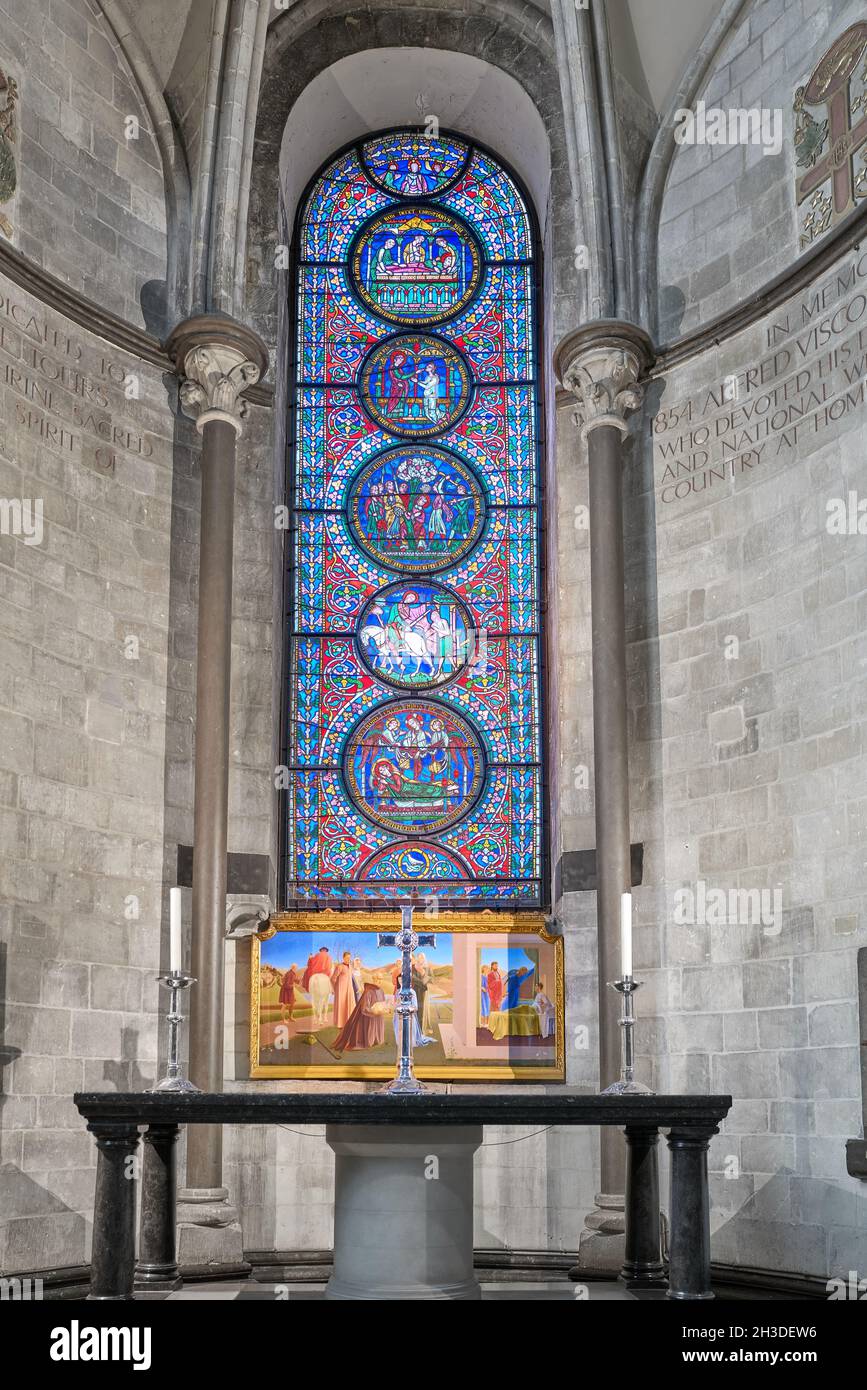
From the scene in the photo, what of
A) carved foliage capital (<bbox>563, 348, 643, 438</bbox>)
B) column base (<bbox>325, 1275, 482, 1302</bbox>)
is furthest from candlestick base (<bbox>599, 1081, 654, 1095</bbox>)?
carved foliage capital (<bbox>563, 348, 643, 438</bbox>)

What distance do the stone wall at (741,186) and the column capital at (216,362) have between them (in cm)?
295

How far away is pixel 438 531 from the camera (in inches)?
479

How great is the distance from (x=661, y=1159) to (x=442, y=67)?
8512 millimetres

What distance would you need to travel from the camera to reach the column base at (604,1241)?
9.54m

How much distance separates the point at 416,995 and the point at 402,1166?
3622 mm

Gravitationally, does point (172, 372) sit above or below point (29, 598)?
above

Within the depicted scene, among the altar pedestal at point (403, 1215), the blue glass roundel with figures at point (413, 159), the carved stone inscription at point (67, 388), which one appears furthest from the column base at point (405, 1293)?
the blue glass roundel with figures at point (413, 159)

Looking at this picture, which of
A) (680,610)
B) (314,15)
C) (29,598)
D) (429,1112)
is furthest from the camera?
(314,15)

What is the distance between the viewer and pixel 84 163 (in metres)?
11.1

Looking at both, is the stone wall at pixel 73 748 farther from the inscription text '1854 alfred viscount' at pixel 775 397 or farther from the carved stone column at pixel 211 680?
the inscription text '1854 alfred viscount' at pixel 775 397

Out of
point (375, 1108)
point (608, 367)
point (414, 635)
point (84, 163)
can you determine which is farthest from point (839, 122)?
point (375, 1108)

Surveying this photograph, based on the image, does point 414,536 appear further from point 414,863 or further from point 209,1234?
point 209,1234
